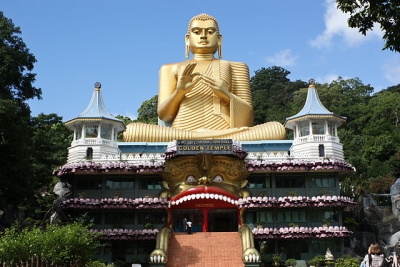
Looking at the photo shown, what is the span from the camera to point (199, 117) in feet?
98.8

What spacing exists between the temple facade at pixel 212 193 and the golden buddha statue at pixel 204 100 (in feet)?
7.69

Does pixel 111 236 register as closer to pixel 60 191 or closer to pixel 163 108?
pixel 60 191

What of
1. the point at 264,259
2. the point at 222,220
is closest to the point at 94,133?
the point at 222,220

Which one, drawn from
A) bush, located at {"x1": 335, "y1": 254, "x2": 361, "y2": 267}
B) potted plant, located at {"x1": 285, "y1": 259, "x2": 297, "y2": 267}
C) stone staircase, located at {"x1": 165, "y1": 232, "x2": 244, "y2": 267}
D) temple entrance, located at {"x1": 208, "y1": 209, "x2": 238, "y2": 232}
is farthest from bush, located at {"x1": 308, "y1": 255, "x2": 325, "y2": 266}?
temple entrance, located at {"x1": 208, "y1": 209, "x2": 238, "y2": 232}

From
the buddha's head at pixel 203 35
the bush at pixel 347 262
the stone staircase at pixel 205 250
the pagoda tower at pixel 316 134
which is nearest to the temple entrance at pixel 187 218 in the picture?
the stone staircase at pixel 205 250

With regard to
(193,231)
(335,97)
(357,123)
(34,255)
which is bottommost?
(34,255)

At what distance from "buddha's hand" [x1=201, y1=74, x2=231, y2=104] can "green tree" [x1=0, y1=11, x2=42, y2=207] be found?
10082 millimetres

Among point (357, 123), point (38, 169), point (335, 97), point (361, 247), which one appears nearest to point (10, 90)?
point (38, 169)

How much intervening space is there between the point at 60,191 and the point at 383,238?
1934 centimetres

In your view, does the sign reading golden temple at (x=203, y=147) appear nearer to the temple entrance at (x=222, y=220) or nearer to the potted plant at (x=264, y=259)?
the temple entrance at (x=222, y=220)

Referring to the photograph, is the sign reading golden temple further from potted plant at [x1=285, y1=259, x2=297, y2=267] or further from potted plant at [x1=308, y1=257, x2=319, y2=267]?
potted plant at [x1=308, y1=257, x2=319, y2=267]

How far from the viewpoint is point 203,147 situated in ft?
82.0

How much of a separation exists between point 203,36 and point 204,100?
4.82m

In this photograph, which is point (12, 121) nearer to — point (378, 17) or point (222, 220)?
point (222, 220)
